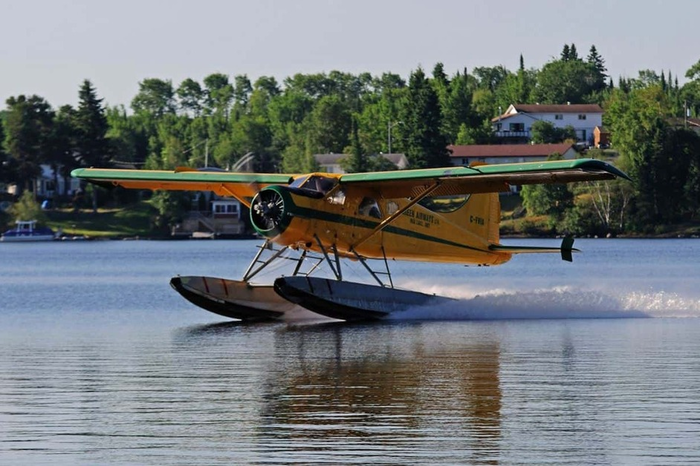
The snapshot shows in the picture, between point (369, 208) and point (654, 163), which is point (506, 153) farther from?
A: point (369, 208)

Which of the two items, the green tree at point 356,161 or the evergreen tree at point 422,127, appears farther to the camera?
the evergreen tree at point 422,127

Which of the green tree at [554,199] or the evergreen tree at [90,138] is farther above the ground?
the evergreen tree at [90,138]

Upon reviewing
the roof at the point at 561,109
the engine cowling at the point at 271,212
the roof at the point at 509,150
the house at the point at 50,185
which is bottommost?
the engine cowling at the point at 271,212

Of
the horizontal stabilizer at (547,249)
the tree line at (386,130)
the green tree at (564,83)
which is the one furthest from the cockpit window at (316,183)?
the green tree at (564,83)

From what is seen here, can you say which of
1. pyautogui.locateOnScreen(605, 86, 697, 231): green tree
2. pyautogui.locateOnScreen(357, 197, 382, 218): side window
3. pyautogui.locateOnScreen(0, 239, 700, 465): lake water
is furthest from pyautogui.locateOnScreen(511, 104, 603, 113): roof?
pyautogui.locateOnScreen(357, 197, 382, 218): side window

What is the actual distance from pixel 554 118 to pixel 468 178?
3803 inches

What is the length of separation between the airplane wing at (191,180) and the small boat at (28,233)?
60374 mm

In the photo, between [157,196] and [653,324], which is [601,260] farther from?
[157,196]

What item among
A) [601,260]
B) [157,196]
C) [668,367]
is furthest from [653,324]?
[157,196]

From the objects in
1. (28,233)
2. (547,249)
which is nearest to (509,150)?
(28,233)

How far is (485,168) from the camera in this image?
18.9 meters

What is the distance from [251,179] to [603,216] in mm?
54328

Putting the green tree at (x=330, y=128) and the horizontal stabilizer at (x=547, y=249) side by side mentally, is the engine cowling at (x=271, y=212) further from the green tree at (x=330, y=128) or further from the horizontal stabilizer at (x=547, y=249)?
the green tree at (x=330, y=128)

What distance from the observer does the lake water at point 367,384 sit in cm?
943
